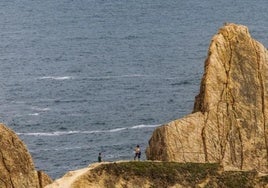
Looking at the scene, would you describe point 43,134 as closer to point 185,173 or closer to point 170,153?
point 170,153

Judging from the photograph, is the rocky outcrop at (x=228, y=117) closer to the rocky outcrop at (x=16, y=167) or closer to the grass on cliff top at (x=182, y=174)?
the grass on cliff top at (x=182, y=174)

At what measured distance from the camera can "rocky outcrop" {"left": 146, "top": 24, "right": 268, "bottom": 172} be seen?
297ft

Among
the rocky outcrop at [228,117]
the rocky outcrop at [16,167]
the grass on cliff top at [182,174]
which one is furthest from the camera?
the rocky outcrop at [228,117]

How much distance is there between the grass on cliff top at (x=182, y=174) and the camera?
74188mm

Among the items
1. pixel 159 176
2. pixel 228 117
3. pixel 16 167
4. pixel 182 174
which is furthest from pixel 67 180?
pixel 228 117

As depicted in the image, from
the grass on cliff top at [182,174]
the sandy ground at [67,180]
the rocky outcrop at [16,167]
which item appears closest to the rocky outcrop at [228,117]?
the grass on cliff top at [182,174]

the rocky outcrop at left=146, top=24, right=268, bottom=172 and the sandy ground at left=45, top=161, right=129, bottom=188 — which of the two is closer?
the sandy ground at left=45, top=161, right=129, bottom=188

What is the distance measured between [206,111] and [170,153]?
5770 mm

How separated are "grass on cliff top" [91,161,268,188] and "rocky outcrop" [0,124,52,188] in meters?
12.5

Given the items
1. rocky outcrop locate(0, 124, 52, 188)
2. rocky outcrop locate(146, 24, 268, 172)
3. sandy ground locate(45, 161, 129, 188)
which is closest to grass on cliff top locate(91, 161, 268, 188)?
sandy ground locate(45, 161, 129, 188)

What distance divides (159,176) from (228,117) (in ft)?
63.9

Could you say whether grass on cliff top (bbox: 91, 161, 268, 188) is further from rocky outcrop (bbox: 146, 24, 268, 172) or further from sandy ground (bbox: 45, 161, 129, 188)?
rocky outcrop (bbox: 146, 24, 268, 172)

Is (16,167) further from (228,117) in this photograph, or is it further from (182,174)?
(228,117)

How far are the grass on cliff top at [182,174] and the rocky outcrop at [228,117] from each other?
1131 centimetres
